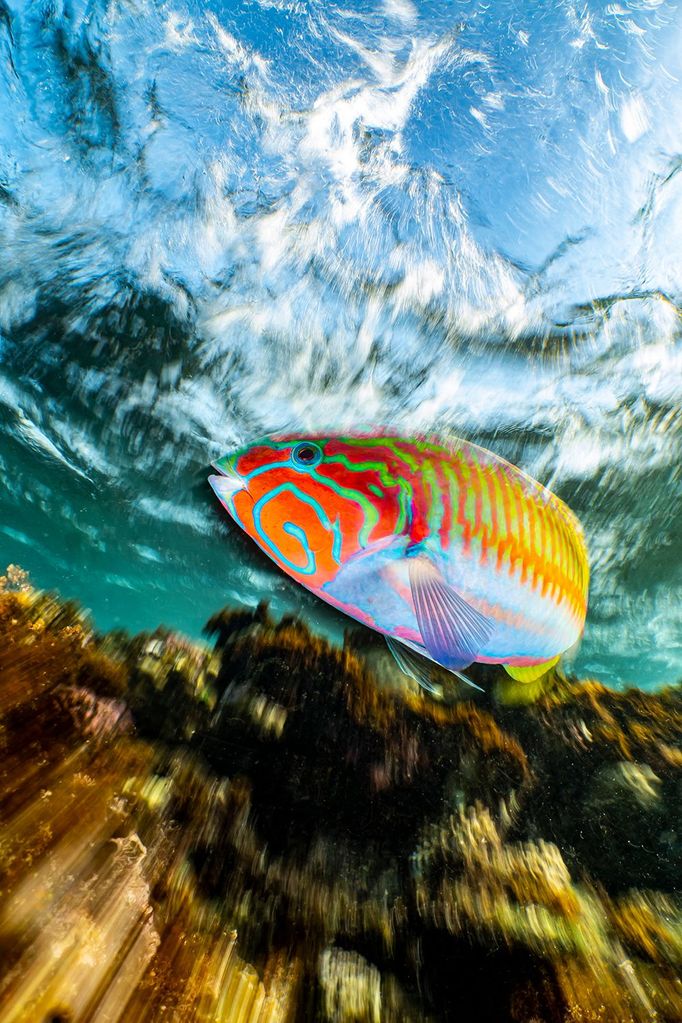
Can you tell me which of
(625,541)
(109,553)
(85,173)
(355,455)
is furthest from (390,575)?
(109,553)

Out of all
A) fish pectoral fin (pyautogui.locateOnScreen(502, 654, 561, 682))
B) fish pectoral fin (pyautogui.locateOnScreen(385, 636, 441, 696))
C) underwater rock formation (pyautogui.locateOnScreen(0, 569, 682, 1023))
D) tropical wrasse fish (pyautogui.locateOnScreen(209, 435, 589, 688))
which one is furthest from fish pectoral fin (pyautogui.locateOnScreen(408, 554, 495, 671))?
underwater rock formation (pyautogui.locateOnScreen(0, 569, 682, 1023))

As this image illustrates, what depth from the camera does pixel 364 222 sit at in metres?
5.29

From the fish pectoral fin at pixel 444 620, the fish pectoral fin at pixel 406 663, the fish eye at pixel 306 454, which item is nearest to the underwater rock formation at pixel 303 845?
the fish pectoral fin at pixel 406 663

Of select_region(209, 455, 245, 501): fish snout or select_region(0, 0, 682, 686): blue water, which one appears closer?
select_region(209, 455, 245, 501): fish snout

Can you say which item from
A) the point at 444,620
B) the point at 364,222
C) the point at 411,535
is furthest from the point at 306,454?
the point at 364,222

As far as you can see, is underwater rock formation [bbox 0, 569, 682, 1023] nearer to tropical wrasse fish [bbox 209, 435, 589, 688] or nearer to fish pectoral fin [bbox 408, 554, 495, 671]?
tropical wrasse fish [bbox 209, 435, 589, 688]

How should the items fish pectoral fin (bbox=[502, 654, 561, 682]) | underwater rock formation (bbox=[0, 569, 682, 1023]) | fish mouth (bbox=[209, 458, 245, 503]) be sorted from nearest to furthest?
underwater rock formation (bbox=[0, 569, 682, 1023]) → fish mouth (bbox=[209, 458, 245, 503]) → fish pectoral fin (bbox=[502, 654, 561, 682])

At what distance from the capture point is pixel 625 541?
10.8m

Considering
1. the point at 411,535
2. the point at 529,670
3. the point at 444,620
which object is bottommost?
the point at 529,670

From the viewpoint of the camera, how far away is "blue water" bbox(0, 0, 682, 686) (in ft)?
13.7

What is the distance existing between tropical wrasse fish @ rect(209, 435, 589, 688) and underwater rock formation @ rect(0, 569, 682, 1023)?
2.60 ft

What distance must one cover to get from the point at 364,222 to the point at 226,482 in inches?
211

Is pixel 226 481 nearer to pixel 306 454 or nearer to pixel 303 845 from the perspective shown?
pixel 306 454

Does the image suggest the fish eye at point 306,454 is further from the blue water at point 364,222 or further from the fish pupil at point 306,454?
the blue water at point 364,222
